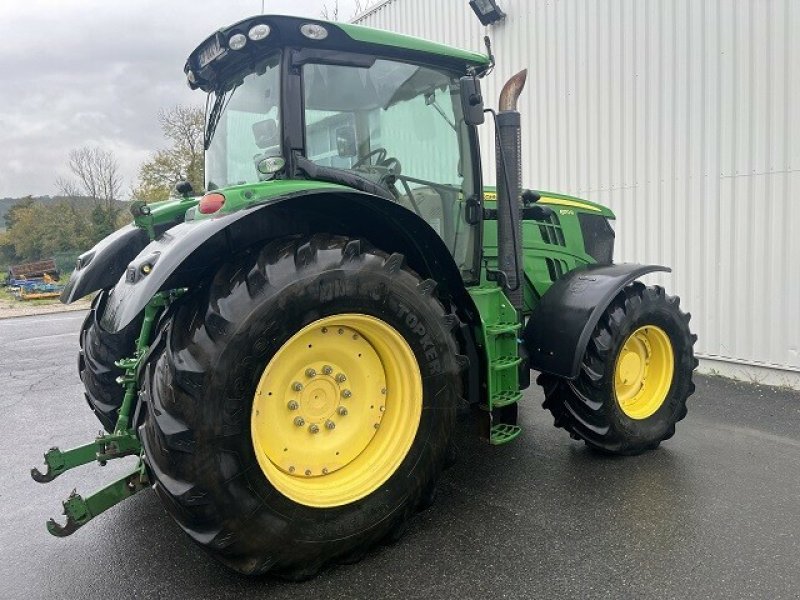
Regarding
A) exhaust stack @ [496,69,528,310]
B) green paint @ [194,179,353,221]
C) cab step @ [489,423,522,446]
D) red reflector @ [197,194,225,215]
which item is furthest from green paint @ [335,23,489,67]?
cab step @ [489,423,522,446]

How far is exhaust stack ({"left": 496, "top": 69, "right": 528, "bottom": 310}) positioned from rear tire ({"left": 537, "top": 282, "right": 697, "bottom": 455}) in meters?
0.56

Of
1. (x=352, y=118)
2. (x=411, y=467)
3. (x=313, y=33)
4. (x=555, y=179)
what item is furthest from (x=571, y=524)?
(x=555, y=179)

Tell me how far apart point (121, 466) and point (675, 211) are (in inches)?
215

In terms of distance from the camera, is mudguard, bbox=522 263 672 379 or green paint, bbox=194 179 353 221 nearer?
green paint, bbox=194 179 353 221

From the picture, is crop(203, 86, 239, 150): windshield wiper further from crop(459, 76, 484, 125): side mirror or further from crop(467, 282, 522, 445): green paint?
crop(467, 282, 522, 445): green paint

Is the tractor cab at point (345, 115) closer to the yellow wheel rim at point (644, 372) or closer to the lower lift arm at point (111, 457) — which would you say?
the lower lift arm at point (111, 457)

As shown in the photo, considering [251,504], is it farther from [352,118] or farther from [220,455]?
[352,118]

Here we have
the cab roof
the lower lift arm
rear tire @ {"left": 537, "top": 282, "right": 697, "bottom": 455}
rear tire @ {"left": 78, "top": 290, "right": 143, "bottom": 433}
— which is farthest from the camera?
rear tire @ {"left": 537, "top": 282, "right": 697, "bottom": 455}

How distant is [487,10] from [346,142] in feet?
18.0

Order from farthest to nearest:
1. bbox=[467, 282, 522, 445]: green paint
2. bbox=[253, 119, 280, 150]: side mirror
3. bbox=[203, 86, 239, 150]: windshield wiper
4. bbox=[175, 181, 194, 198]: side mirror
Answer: bbox=[175, 181, 194, 198]: side mirror, bbox=[203, 86, 239, 150]: windshield wiper, bbox=[467, 282, 522, 445]: green paint, bbox=[253, 119, 280, 150]: side mirror

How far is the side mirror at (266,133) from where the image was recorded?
2848 millimetres

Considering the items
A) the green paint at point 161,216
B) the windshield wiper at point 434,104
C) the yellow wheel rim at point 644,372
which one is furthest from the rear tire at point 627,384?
the green paint at point 161,216

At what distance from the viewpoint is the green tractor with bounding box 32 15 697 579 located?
226 cm

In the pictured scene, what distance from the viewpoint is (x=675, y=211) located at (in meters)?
6.15
